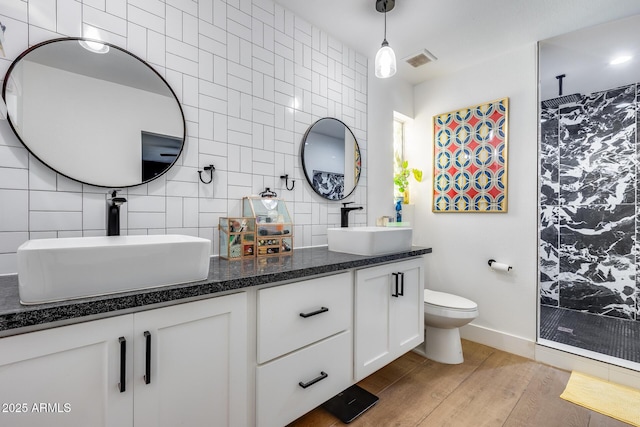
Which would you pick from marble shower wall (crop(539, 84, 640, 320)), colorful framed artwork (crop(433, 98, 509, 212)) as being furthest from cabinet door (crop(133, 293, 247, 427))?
marble shower wall (crop(539, 84, 640, 320))

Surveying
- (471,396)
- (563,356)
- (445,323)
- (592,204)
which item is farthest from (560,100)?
(471,396)

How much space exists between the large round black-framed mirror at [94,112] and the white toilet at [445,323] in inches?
78.0

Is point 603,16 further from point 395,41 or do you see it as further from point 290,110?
point 290,110

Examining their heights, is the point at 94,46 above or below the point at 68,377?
above

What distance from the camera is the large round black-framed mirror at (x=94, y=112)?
1.13 m

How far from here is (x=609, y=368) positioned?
198 centimetres

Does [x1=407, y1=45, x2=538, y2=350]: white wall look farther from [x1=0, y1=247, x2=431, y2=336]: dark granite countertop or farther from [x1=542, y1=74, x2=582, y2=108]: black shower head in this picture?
[x1=0, y1=247, x2=431, y2=336]: dark granite countertop

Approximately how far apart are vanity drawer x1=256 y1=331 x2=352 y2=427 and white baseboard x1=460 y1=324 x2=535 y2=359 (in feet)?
5.28

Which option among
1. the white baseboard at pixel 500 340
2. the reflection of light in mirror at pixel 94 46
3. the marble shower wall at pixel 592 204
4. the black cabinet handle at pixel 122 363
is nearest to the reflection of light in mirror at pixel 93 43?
the reflection of light in mirror at pixel 94 46

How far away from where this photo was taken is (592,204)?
306 cm

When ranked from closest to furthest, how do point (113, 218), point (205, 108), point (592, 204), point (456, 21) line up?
point (113, 218), point (205, 108), point (456, 21), point (592, 204)

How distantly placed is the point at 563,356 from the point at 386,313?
4.89ft

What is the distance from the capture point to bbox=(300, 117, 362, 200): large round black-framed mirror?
204cm

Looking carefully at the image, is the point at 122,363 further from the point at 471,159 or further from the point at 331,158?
the point at 471,159
